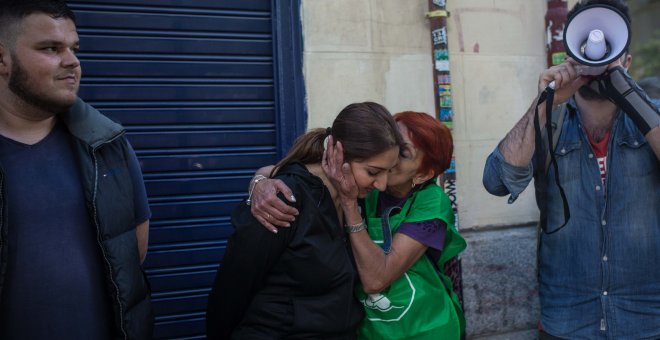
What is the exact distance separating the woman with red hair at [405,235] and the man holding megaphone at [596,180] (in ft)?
1.10

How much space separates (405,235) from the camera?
8.04ft

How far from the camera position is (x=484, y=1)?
170 inches

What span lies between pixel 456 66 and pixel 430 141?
1798mm

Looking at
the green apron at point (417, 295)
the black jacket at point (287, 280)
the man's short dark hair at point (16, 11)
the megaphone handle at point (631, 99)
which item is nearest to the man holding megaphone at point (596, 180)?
the megaphone handle at point (631, 99)

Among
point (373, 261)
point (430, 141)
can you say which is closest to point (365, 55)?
point (430, 141)

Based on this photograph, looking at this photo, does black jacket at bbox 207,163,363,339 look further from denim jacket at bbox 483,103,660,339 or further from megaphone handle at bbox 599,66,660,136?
megaphone handle at bbox 599,66,660,136

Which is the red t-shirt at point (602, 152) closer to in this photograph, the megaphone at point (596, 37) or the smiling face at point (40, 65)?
the megaphone at point (596, 37)

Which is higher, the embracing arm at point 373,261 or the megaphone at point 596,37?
the megaphone at point 596,37

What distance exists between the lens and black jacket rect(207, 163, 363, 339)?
2178mm

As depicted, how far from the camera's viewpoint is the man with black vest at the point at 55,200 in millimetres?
2104

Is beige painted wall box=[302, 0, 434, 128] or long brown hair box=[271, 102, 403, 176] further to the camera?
beige painted wall box=[302, 0, 434, 128]

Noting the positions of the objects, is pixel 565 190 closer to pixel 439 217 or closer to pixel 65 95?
pixel 439 217

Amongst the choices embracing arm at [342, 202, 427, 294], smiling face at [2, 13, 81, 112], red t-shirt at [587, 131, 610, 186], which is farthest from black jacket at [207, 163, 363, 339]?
red t-shirt at [587, 131, 610, 186]

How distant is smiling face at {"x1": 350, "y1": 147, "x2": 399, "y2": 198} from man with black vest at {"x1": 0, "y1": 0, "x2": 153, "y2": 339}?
916 mm
